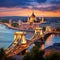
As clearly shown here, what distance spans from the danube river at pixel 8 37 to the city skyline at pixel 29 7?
23 centimetres

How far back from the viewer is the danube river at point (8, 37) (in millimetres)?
2969

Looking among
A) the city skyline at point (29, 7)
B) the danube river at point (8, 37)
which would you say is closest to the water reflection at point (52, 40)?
the danube river at point (8, 37)

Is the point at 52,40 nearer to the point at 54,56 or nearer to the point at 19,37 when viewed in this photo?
the point at 54,56

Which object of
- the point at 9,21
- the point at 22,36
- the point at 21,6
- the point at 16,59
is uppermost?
the point at 21,6

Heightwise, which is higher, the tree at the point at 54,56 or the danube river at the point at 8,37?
the danube river at the point at 8,37

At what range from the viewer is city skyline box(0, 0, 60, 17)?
3.00 meters

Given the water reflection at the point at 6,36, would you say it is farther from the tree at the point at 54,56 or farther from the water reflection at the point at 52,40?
the tree at the point at 54,56

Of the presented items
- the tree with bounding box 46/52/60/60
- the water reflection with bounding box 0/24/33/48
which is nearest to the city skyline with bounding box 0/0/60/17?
the water reflection with bounding box 0/24/33/48

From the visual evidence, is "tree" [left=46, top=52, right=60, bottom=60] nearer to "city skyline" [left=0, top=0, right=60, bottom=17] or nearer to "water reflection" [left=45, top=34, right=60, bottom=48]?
"water reflection" [left=45, top=34, right=60, bottom=48]

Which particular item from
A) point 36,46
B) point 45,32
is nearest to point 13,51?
point 36,46

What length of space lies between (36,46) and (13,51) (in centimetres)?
32

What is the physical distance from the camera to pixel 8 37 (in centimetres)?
300

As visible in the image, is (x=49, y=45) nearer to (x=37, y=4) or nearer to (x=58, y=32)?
(x=58, y=32)

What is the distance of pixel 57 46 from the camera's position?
9.72 feet
